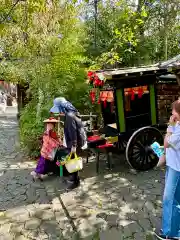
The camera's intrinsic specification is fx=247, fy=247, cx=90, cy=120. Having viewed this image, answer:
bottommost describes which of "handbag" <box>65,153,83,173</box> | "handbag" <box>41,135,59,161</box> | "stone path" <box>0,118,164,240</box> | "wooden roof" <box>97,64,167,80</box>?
"stone path" <box>0,118,164,240</box>

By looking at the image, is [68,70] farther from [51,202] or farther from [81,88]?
[51,202]

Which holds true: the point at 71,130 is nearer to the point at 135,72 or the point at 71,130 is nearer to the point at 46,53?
the point at 135,72

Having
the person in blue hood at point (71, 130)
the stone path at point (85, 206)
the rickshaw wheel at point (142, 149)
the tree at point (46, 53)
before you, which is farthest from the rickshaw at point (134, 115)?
the tree at point (46, 53)

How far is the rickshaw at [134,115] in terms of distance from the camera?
5.51 meters

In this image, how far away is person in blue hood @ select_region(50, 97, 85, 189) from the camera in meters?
4.88

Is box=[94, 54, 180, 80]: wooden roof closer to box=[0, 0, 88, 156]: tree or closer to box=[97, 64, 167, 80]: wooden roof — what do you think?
box=[97, 64, 167, 80]: wooden roof

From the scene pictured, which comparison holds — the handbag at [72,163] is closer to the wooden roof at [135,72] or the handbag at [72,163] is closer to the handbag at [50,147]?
the handbag at [50,147]

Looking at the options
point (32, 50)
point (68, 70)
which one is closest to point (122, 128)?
point (68, 70)

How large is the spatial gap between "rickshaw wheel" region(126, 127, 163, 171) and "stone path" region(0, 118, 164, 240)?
22 centimetres

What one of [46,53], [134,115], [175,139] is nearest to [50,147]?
[134,115]

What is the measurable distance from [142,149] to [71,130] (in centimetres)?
184

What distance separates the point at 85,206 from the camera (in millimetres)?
4340

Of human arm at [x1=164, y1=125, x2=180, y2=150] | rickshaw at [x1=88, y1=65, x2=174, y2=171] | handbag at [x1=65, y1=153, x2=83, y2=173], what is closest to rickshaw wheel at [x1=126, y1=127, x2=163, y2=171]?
rickshaw at [x1=88, y1=65, x2=174, y2=171]

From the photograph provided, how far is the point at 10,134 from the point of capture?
35.9ft
